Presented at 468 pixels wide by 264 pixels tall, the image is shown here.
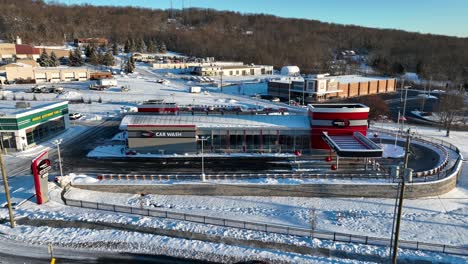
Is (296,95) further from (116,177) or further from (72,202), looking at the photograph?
(72,202)

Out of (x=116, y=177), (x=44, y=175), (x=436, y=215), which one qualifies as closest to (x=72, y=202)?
(x=44, y=175)

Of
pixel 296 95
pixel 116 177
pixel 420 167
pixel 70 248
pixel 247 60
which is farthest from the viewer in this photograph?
pixel 247 60

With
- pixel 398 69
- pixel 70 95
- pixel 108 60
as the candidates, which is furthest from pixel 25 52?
pixel 398 69

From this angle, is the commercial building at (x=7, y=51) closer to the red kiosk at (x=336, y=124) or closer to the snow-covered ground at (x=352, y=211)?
the snow-covered ground at (x=352, y=211)

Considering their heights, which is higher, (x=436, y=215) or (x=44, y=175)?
(x=44, y=175)

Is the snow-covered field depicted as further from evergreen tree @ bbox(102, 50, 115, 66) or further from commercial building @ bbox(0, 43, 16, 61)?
commercial building @ bbox(0, 43, 16, 61)

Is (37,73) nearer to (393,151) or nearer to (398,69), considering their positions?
(393,151)

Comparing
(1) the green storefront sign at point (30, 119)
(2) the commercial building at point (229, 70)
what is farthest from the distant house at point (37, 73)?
(1) the green storefront sign at point (30, 119)
